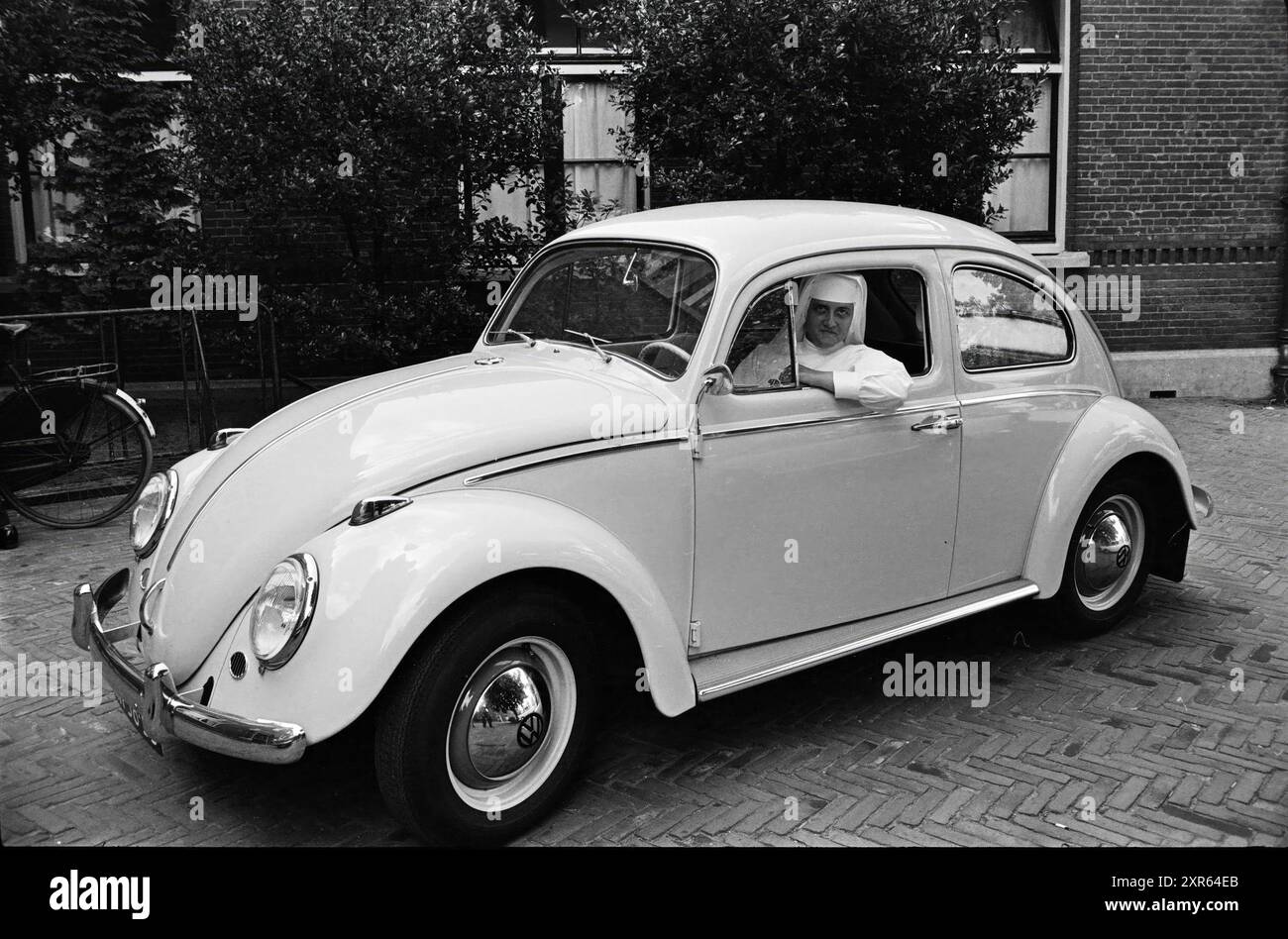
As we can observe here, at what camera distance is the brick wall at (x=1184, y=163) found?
10.8m

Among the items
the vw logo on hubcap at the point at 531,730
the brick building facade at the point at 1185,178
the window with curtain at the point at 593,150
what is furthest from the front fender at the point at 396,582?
the brick building facade at the point at 1185,178

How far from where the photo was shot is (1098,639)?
5031mm

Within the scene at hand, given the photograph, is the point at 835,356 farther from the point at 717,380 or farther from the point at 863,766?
the point at 863,766

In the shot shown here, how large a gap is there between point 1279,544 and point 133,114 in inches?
340

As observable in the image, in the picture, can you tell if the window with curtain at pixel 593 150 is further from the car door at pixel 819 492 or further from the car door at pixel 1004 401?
the car door at pixel 819 492

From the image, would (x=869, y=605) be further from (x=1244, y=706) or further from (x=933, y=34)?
(x=933, y=34)

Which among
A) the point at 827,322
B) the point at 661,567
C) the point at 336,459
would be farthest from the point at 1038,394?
the point at 336,459

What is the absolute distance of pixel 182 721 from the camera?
3.04 m

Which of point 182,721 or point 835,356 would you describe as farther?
point 835,356

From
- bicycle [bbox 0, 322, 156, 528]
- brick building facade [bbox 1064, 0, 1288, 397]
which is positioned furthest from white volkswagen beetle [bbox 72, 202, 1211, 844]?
brick building facade [bbox 1064, 0, 1288, 397]

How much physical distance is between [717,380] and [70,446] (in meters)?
4.96

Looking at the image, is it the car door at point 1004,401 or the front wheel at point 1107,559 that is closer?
the car door at point 1004,401

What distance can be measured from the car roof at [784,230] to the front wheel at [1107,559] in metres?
1.17

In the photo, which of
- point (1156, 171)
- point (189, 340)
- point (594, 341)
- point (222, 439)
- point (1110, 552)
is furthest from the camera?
point (1156, 171)
